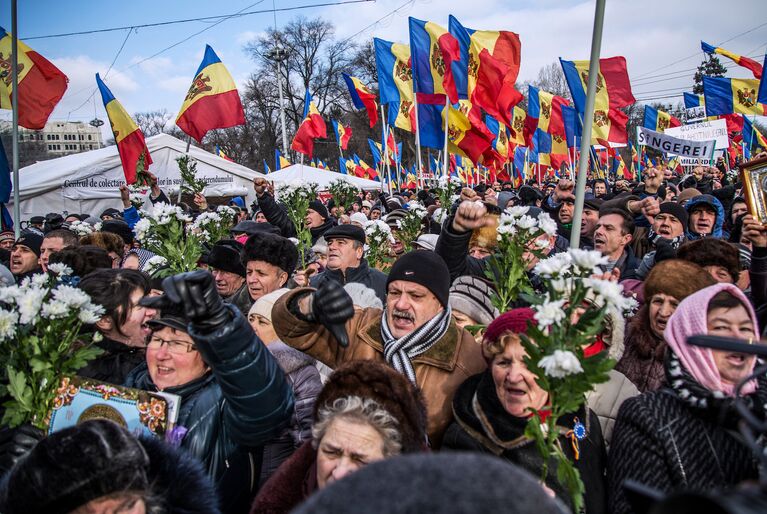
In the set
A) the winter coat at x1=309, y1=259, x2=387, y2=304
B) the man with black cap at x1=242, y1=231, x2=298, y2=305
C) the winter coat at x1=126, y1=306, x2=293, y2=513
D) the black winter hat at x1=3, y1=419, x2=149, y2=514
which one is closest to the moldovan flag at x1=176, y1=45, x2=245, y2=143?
the winter coat at x1=309, y1=259, x2=387, y2=304

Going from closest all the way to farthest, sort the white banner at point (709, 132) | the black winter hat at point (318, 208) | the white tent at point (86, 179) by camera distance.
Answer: the black winter hat at point (318, 208)
the white tent at point (86, 179)
the white banner at point (709, 132)

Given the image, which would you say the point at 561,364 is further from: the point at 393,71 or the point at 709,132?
the point at 709,132

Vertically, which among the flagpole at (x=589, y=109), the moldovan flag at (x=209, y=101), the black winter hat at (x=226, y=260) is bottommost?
the black winter hat at (x=226, y=260)

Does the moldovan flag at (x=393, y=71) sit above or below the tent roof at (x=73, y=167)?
above

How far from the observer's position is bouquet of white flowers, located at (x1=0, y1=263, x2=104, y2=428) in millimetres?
2174

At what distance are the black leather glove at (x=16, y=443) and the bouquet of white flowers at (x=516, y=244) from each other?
232cm

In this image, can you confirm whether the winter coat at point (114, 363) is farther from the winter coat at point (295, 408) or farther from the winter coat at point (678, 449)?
the winter coat at point (678, 449)

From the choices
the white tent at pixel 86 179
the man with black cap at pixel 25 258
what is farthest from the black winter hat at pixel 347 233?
the white tent at pixel 86 179

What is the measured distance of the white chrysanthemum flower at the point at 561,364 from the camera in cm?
154

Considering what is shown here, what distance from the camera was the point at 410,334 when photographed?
105 inches

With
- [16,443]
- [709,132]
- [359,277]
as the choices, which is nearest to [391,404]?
[16,443]

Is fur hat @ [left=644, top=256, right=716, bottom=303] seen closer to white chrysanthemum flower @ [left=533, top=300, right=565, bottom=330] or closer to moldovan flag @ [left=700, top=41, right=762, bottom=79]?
white chrysanthemum flower @ [left=533, top=300, right=565, bottom=330]

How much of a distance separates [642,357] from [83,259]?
418cm

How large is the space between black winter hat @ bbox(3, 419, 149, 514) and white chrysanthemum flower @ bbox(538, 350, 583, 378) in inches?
48.9
